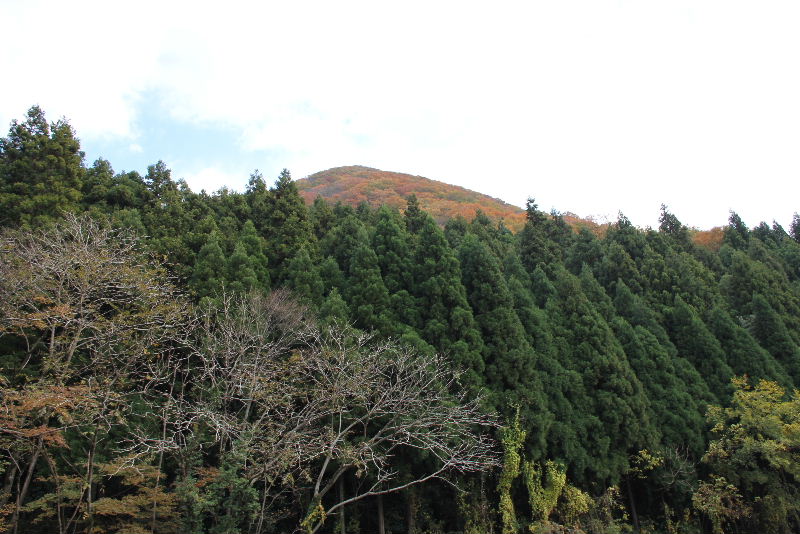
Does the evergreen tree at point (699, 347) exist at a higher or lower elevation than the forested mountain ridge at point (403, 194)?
lower

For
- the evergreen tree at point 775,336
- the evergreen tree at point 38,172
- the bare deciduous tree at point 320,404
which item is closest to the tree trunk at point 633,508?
the bare deciduous tree at point 320,404

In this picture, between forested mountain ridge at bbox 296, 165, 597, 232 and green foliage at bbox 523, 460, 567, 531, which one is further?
forested mountain ridge at bbox 296, 165, 597, 232

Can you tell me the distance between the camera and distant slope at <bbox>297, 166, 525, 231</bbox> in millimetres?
43938

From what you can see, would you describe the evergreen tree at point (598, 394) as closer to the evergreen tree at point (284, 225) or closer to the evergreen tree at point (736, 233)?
the evergreen tree at point (284, 225)

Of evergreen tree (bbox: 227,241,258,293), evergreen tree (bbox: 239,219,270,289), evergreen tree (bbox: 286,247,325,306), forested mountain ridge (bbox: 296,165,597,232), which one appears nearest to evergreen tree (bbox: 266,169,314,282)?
evergreen tree (bbox: 239,219,270,289)

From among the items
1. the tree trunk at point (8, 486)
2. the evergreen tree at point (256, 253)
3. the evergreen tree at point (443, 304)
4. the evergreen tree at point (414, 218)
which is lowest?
the tree trunk at point (8, 486)

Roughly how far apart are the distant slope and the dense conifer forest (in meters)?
22.4

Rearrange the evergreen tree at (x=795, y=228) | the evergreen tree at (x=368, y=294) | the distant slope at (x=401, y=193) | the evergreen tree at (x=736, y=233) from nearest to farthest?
the evergreen tree at (x=368, y=294) → the evergreen tree at (x=736, y=233) → the evergreen tree at (x=795, y=228) → the distant slope at (x=401, y=193)

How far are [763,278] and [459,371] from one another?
55.7 feet

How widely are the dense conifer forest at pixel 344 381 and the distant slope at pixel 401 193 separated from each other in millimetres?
22404

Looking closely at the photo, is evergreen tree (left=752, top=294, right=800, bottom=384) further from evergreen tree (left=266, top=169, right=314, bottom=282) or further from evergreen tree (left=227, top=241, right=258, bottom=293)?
evergreen tree (left=227, top=241, right=258, bottom=293)

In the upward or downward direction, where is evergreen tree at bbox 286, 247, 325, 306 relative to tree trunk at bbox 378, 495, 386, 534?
upward

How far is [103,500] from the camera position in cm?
833

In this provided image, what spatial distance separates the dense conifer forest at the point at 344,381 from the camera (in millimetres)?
8945
